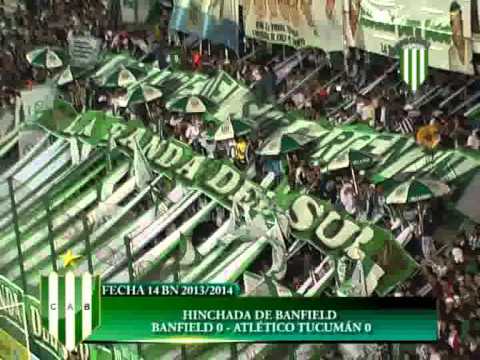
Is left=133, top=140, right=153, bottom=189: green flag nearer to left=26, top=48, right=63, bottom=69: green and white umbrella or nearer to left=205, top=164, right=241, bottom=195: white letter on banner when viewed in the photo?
left=205, top=164, right=241, bottom=195: white letter on banner

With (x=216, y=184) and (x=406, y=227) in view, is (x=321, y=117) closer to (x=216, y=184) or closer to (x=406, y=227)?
(x=216, y=184)

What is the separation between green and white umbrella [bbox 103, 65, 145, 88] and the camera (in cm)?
980

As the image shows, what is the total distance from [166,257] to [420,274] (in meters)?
1.59

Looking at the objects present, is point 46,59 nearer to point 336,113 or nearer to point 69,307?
point 336,113

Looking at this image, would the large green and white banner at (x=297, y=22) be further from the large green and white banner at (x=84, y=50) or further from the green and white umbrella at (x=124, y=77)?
the large green and white banner at (x=84, y=50)

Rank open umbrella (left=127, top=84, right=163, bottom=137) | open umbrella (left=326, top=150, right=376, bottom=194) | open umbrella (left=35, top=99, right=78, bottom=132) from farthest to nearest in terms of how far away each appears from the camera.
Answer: open umbrella (left=35, top=99, right=78, bottom=132)
open umbrella (left=127, top=84, right=163, bottom=137)
open umbrella (left=326, top=150, right=376, bottom=194)

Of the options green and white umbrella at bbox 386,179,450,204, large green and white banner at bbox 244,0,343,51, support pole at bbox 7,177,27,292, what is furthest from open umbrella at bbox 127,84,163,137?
green and white umbrella at bbox 386,179,450,204

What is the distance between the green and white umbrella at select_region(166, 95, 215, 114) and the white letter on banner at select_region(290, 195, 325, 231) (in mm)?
1451

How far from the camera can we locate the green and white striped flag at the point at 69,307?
280 inches

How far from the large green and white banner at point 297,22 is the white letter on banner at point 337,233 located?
1550 mm

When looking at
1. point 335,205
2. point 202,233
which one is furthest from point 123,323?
point 335,205

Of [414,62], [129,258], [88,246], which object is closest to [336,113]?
[414,62]

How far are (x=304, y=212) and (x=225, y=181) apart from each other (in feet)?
2.52

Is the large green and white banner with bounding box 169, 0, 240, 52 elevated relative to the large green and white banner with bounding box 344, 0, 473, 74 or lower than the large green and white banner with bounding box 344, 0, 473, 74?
lower
